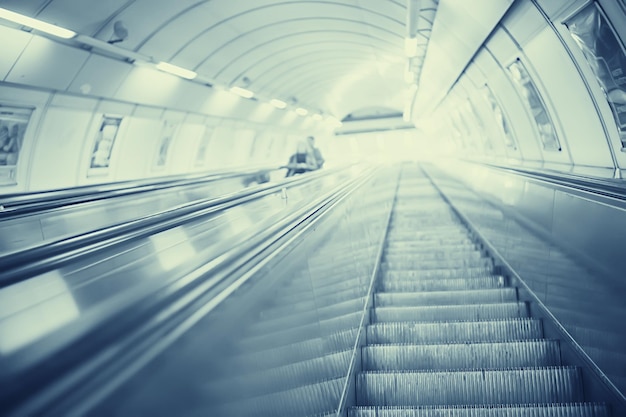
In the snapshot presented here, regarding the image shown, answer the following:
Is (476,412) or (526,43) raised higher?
(526,43)

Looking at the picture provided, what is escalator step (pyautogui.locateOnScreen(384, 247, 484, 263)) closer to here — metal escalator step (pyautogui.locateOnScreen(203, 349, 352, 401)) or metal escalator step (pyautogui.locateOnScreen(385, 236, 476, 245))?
metal escalator step (pyautogui.locateOnScreen(385, 236, 476, 245))

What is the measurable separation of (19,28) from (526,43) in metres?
8.84

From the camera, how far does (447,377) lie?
3.13 metres

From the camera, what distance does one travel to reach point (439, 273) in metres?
5.80

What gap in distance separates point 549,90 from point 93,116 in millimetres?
10827

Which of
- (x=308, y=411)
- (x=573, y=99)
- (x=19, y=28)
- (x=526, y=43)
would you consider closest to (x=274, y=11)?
(x=19, y=28)

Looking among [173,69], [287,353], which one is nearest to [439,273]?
[287,353]

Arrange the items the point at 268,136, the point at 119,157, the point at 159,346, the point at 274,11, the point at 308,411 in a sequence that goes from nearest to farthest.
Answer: the point at 159,346 → the point at 308,411 → the point at 274,11 → the point at 119,157 → the point at 268,136

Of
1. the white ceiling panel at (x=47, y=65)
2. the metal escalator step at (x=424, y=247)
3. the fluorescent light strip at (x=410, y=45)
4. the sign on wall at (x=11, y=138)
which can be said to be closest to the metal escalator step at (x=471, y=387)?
the metal escalator step at (x=424, y=247)

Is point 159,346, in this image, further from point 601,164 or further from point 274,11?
point 274,11

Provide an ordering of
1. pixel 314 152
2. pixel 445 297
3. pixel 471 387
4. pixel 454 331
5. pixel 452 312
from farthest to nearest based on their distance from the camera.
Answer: pixel 314 152
pixel 445 297
pixel 452 312
pixel 454 331
pixel 471 387

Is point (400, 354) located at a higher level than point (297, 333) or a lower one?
lower

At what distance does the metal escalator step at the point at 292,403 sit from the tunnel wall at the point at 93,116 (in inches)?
359

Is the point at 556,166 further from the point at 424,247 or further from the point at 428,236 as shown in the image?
the point at 424,247
